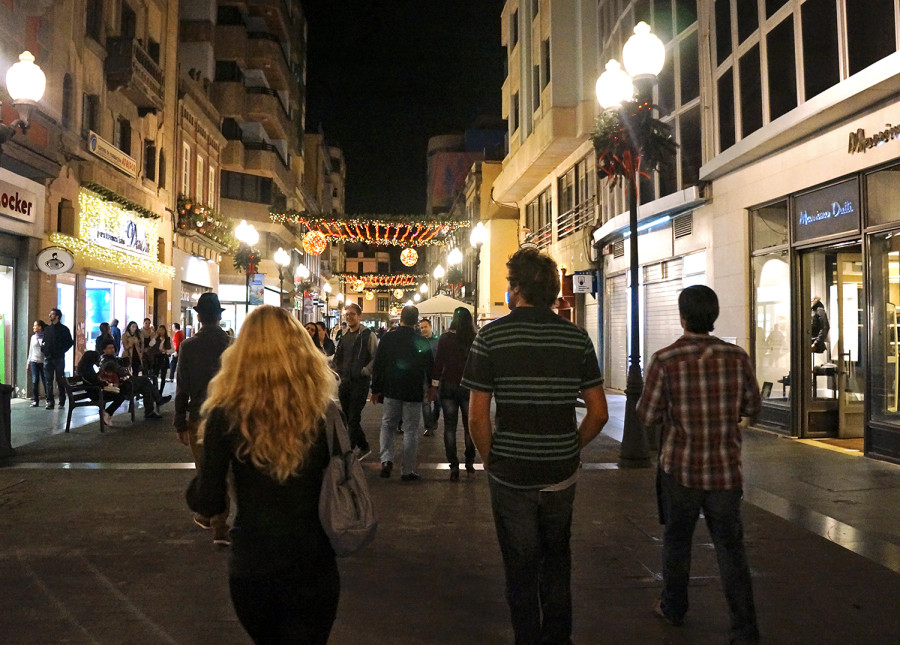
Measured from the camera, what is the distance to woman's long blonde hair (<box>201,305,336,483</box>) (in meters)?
2.56

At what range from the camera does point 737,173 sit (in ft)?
42.5

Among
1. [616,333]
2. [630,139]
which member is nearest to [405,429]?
[630,139]

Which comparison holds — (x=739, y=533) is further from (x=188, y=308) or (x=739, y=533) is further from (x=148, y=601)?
(x=188, y=308)

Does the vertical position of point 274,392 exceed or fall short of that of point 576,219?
it falls short

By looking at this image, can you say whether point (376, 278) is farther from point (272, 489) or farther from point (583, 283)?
point (272, 489)

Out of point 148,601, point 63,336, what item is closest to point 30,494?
point 148,601

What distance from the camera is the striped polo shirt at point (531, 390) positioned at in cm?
335

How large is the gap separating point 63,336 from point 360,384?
26.5ft

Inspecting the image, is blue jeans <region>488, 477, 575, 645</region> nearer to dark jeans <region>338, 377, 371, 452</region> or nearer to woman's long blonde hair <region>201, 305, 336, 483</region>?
woman's long blonde hair <region>201, 305, 336, 483</region>

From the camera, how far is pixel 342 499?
8.52 ft

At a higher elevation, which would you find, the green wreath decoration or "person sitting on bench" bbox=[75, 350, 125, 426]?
the green wreath decoration

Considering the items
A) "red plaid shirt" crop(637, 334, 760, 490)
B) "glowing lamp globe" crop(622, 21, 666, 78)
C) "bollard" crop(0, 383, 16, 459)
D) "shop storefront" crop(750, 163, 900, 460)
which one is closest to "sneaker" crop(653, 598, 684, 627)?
"red plaid shirt" crop(637, 334, 760, 490)

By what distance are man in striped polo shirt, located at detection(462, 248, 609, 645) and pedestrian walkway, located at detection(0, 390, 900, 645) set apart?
2.69 ft

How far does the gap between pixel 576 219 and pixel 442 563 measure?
19091 mm
